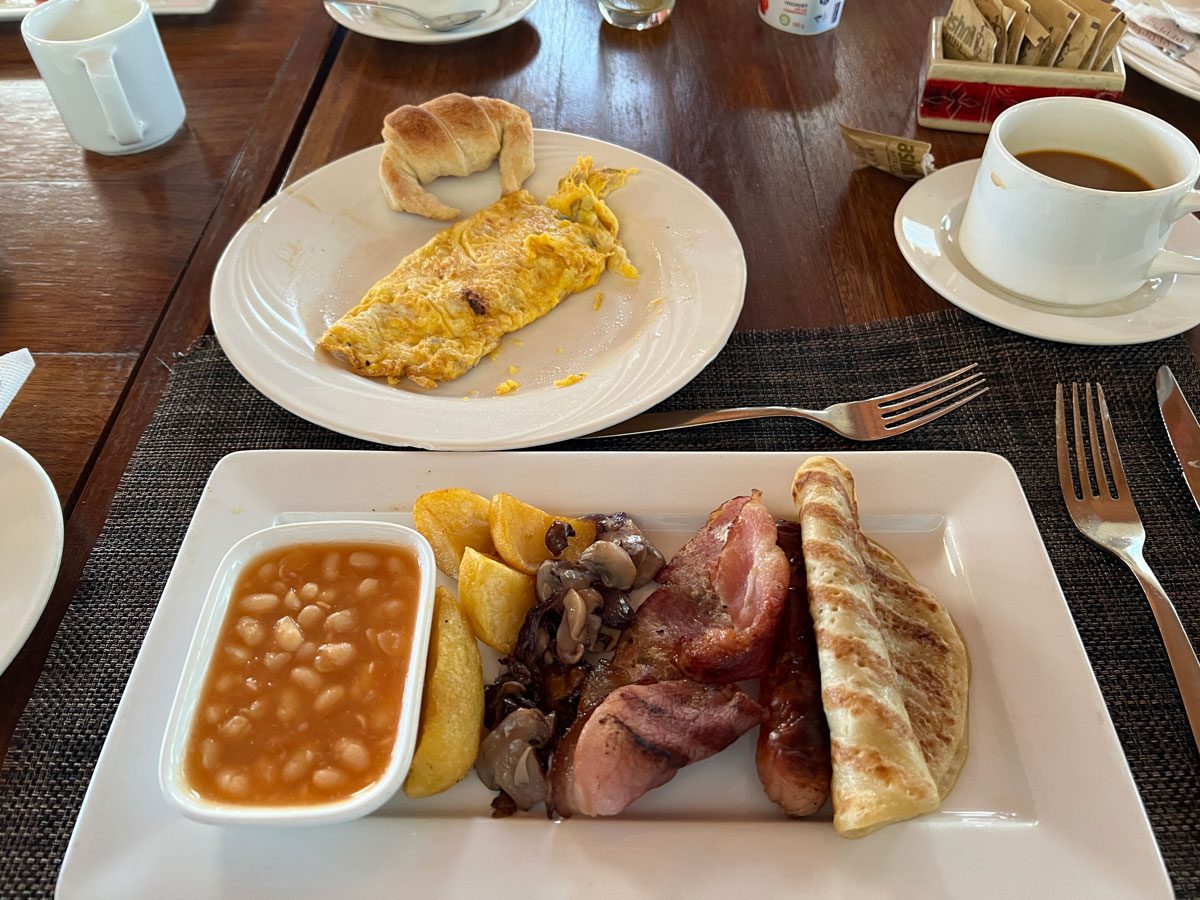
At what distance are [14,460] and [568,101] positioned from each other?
1811 millimetres

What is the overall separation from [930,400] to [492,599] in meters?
0.98

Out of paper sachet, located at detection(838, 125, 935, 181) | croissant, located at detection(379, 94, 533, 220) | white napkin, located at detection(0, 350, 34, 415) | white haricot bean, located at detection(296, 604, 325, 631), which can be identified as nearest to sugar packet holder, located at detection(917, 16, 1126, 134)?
paper sachet, located at detection(838, 125, 935, 181)

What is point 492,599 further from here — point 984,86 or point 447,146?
point 984,86

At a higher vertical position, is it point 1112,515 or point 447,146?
point 447,146

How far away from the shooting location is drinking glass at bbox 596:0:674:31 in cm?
281

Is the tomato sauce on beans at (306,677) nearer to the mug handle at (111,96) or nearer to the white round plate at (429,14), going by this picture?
the mug handle at (111,96)

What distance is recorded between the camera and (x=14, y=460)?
1439 millimetres

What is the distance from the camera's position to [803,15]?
2.72 m

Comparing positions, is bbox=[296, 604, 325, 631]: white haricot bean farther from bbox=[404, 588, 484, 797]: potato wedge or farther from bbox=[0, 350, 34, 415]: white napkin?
bbox=[0, 350, 34, 415]: white napkin

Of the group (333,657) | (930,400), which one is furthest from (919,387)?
(333,657)

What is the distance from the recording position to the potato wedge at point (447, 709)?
3.63 ft

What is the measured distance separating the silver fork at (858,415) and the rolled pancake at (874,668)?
0.81ft

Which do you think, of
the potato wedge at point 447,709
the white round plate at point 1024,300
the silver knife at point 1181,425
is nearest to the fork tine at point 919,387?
the white round plate at point 1024,300

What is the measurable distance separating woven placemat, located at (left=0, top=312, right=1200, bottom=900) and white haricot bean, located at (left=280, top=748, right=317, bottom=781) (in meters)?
0.35
